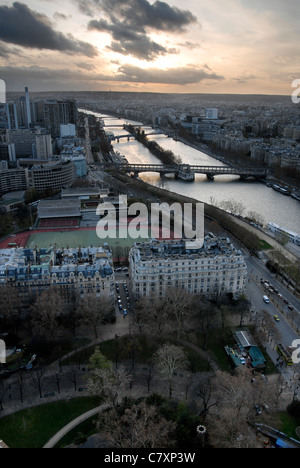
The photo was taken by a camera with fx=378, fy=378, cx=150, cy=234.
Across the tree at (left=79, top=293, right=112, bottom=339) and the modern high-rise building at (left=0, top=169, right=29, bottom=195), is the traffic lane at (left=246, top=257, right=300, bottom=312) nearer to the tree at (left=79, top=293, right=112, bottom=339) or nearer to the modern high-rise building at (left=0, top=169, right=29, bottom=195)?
the tree at (left=79, top=293, right=112, bottom=339)

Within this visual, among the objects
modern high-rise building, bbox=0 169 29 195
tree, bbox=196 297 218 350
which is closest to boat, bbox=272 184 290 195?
modern high-rise building, bbox=0 169 29 195

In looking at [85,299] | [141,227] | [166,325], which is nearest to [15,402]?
[85,299]

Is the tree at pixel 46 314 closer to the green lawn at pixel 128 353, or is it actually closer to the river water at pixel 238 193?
the green lawn at pixel 128 353

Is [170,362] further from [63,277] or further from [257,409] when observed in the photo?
[63,277]

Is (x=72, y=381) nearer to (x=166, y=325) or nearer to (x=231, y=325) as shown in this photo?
(x=166, y=325)

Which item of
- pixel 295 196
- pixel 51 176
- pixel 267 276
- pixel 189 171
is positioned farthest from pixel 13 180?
pixel 295 196
